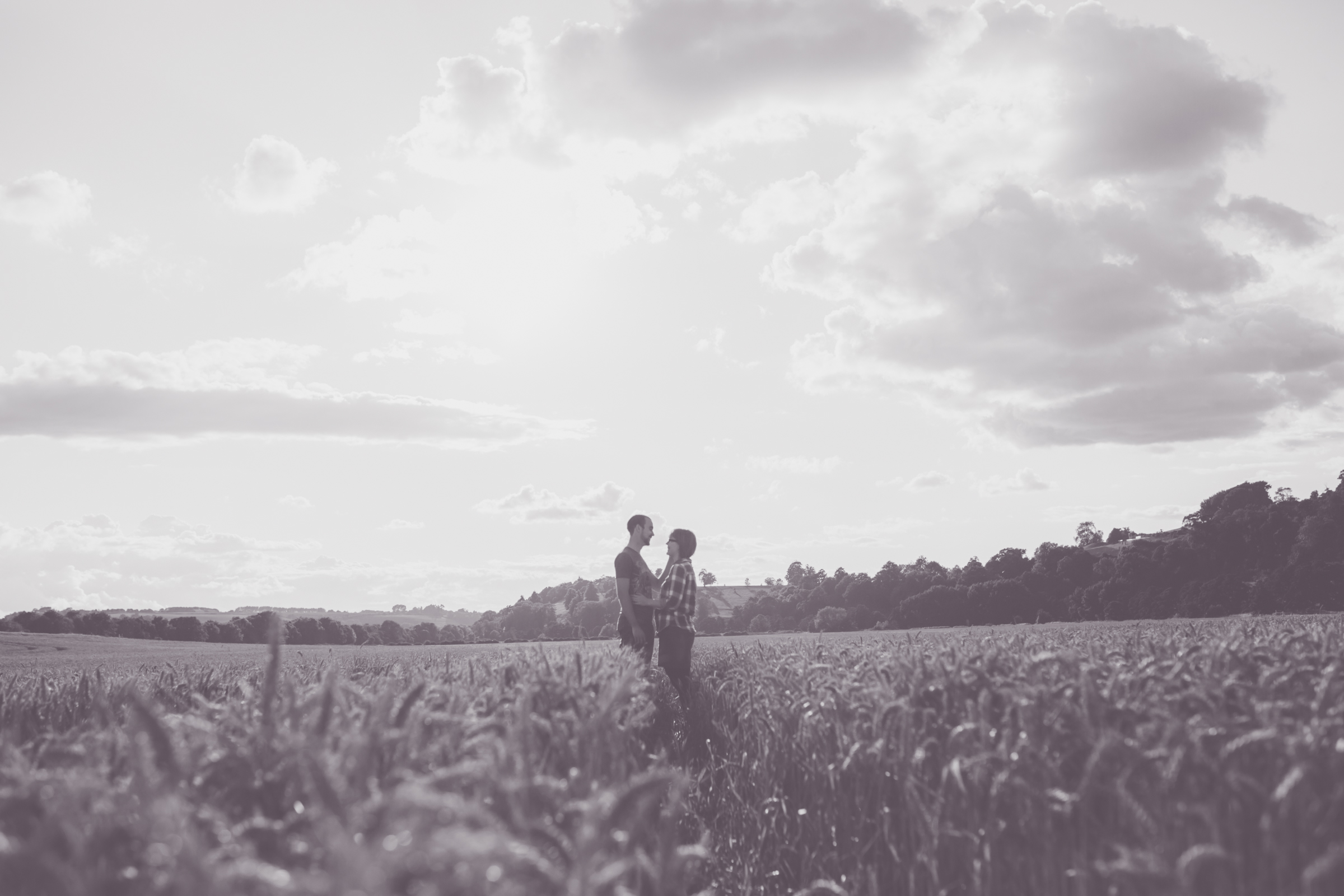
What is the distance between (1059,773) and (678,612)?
9747 millimetres

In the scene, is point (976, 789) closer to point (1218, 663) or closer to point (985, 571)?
point (1218, 663)

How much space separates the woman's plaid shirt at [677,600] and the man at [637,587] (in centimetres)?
47

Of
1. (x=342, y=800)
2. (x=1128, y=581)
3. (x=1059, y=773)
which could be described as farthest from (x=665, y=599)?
(x=1128, y=581)

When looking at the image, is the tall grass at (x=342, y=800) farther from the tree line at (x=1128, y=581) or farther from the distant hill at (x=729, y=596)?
the distant hill at (x=729, y=596)

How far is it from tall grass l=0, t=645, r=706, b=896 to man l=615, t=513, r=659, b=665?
911 centimetres

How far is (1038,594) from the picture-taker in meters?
96.9

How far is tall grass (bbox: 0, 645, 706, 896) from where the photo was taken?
7.97 feet

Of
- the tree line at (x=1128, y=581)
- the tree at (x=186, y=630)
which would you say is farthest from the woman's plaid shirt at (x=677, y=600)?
the tree at (x=186, y=630)

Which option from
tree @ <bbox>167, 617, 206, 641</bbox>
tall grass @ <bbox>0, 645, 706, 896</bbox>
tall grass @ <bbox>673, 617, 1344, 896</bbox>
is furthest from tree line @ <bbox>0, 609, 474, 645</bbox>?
tall grass @ <bbox>0, 645, 706, 896</bbox>

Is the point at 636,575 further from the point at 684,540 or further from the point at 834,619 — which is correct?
the point at 834,619

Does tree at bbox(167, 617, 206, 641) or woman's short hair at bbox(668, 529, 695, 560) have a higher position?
woman's short hair at bbox(668, 529, 695, 560)

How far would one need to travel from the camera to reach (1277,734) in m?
4.15

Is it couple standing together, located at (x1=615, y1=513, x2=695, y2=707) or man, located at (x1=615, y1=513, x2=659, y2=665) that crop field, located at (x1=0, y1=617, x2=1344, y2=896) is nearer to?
couple standing together, located at (x1=615, y1=513, x2=695, y2=707)

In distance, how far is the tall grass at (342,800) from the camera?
2430 mm
